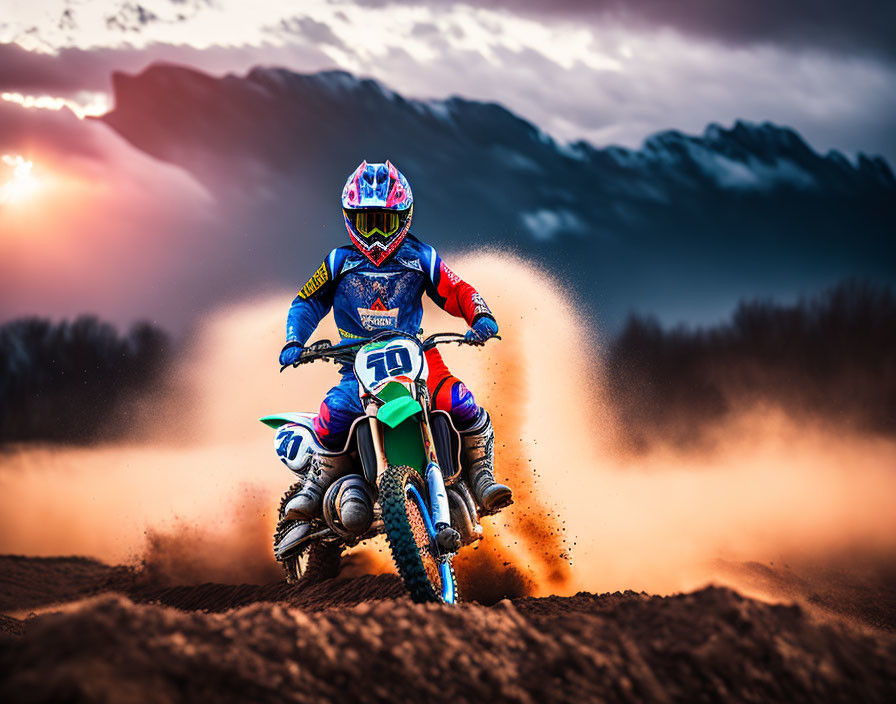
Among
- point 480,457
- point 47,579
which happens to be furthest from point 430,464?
point 47,579

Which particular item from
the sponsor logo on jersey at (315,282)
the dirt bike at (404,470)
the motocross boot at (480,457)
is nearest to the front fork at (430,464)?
the dirt bike at (404,470)

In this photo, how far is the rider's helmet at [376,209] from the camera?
7.02m

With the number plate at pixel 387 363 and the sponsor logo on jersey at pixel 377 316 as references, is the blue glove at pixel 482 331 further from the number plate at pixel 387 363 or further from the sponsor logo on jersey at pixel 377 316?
the sponsor logo on jersey at pixel 377 316

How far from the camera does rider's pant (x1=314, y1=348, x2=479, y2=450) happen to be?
686cm

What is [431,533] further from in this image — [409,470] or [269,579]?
[269,579]

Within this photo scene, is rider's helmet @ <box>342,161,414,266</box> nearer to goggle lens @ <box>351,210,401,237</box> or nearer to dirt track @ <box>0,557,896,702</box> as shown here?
goggle lens @ <box>351,210,401,237</box>

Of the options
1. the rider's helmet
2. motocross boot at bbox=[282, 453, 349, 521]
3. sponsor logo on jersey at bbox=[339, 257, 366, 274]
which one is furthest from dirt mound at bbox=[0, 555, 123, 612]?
the rider's helmet

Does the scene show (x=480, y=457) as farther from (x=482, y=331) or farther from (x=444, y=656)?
(x=444, y=656)

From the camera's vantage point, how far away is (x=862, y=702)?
4.05 meters

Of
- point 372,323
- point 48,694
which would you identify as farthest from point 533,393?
point 48,694

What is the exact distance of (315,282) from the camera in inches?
296

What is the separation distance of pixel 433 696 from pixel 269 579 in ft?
25.2

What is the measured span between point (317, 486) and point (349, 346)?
4.17 feet

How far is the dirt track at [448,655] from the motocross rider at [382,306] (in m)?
2.26
